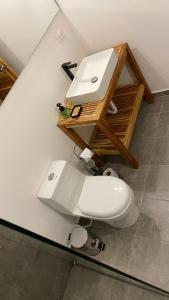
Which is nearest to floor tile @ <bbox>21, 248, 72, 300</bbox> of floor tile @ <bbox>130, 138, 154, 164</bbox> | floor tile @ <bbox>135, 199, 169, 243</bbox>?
floor tile @ <bbox>135, 199, 169, 243</bbox>

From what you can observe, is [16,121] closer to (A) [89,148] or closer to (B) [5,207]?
(B) [5,207]

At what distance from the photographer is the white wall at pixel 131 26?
1943 mm

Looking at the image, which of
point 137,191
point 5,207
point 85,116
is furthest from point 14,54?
point 137,191

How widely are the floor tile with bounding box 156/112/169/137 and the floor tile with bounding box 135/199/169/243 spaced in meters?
0.62

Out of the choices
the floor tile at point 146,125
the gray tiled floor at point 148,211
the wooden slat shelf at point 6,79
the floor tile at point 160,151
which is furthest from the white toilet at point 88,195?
the floor tile at point 146,125

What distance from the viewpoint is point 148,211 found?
2.01m

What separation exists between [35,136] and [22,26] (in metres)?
0.79

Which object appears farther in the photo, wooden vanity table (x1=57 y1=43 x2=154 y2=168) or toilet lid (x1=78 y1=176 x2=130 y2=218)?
wooden vanity table (x1=57 y1=43 x2=154 y2=168)

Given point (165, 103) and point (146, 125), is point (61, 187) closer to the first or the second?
point (146, 125)

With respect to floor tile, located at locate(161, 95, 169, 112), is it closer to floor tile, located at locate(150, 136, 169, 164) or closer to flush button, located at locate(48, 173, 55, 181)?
floor tile, located at locate(150, 136, 169, 164)

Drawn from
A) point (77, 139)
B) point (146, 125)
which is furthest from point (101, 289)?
point (146, 125)

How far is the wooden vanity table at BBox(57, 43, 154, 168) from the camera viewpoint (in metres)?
1.94

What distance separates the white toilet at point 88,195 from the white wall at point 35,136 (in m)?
0.10

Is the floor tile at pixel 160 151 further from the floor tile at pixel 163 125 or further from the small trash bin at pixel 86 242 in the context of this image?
the small trash bin at pixel 86 242
